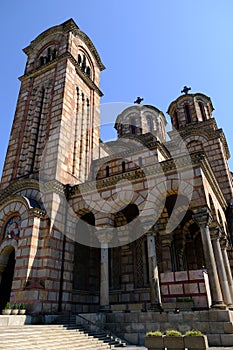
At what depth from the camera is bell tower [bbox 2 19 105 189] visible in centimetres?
1527

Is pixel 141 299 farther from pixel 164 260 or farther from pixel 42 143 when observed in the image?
pixel 42 143

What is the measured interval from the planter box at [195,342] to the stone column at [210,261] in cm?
294

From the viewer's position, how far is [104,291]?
35.7 feet

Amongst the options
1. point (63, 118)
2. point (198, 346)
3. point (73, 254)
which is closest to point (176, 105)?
point (63, 118)

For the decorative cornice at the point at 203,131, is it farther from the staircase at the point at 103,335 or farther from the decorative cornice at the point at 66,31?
the staircase at the point at 103,335

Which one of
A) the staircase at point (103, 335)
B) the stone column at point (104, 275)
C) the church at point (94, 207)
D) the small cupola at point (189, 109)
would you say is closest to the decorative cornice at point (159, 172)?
the church at point (94, 207)

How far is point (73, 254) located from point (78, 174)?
4.82 meters

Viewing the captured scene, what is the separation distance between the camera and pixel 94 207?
1278 cm

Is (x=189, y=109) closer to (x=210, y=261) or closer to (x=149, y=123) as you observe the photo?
(x=149, y=123)

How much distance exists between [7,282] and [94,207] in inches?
217

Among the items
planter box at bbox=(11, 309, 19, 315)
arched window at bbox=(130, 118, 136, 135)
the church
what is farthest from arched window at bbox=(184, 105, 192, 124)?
planter box at bbox=(11, 309, 19, 315)

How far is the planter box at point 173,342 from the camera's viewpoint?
6.08 metres

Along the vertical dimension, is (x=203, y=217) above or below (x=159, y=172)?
below

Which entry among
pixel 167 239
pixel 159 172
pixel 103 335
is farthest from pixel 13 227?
pixel 167 239
